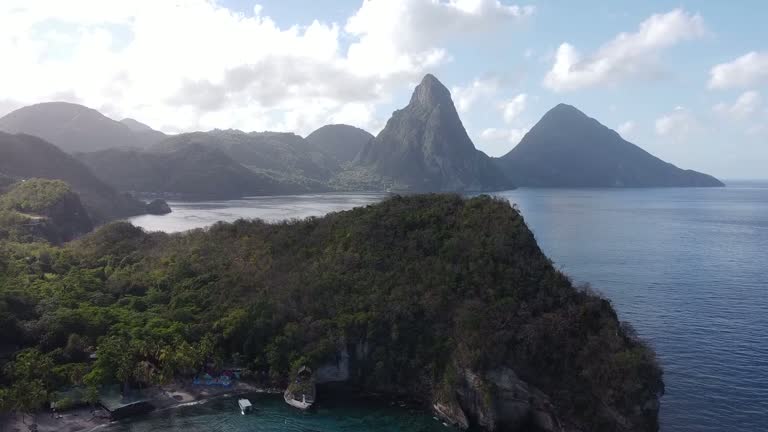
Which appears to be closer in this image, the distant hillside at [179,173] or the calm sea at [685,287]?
the calm sea at [685,287]

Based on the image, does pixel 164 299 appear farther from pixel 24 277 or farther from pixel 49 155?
pixel 49 155

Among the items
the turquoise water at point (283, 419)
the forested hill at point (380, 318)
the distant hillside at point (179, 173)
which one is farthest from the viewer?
the distant hillside at point (179, 173)

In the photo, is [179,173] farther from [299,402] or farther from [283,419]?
[283,419]

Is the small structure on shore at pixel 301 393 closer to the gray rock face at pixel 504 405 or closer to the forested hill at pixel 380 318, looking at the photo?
the forested hill at pixel 380 318

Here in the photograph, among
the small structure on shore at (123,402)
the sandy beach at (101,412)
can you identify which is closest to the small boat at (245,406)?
the sandy beach at (101,412)

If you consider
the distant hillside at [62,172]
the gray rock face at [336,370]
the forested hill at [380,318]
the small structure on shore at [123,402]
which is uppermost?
the distant hillside at [62,172]

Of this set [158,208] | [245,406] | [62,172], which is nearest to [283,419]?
[245,406]

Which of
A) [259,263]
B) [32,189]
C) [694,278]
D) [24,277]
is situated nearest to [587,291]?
[259,263]

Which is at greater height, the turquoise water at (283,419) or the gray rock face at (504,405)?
the gray rock face at (504,405)
